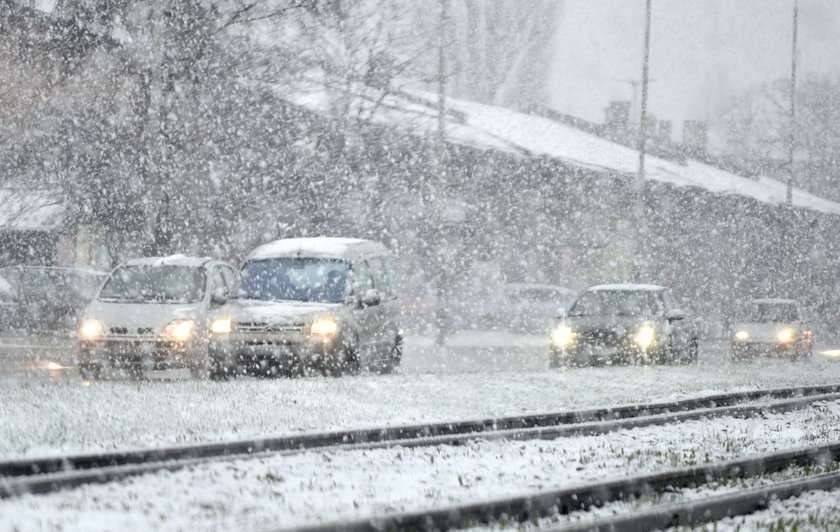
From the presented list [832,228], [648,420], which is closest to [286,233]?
[648,420]

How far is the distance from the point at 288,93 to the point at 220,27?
316 cm

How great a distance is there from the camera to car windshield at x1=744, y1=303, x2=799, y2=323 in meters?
23.2

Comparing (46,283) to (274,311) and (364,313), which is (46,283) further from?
(364,313)

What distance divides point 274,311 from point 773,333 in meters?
12.6

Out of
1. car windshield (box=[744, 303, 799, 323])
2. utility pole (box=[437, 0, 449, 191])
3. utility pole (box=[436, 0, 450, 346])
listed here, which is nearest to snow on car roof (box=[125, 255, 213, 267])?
utility pole (box=[436, 0, 450, 346])

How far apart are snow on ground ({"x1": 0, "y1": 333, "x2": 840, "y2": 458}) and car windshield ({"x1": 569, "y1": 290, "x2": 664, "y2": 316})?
1.05 metres

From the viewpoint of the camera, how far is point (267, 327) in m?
13.9

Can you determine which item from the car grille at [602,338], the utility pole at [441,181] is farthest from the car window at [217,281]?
the utility pole at [441,181]

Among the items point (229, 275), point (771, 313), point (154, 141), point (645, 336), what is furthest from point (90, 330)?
point (771, 313)

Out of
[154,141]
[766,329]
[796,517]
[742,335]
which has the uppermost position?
[154,141]

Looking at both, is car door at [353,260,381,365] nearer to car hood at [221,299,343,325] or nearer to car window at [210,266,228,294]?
car hood at [221,299,343,325]

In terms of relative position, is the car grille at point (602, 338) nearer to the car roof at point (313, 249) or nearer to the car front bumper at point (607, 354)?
the car front bumper at point (607, 354)

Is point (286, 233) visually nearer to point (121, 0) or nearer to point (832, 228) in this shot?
point (121, 0)

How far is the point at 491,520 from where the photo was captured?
569cm
